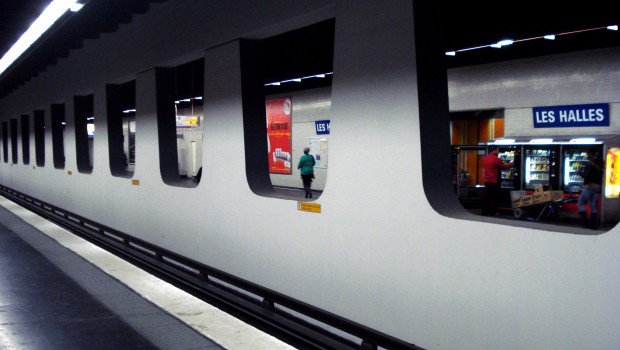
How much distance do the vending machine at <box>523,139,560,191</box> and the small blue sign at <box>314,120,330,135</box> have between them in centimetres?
769

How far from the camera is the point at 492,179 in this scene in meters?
12.5

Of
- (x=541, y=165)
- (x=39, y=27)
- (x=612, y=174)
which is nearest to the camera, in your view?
(x=39, y=27)

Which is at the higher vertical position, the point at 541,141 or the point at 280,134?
the point at 280,134

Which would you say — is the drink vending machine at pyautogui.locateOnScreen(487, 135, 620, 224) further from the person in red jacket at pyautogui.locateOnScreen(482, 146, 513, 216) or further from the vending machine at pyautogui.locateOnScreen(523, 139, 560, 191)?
the person in red jacket at pyautogui.locateOnScreen(482, 146, 513, 216)

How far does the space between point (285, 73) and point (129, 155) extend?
1952 cm

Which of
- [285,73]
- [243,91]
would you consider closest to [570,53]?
[285,73]

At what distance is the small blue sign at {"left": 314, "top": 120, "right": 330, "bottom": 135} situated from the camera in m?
19.2

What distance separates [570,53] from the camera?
39.9ft

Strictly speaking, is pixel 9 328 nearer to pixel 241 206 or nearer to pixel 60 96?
pixel 241 206

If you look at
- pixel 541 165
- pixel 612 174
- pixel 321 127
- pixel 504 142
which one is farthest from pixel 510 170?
pixel 321 127

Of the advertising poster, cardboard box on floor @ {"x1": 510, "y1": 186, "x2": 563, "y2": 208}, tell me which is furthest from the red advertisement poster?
the advertising poster

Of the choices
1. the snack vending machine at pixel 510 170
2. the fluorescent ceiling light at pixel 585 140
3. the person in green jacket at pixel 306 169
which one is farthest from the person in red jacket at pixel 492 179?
the person in green jacket at pixel 306 169

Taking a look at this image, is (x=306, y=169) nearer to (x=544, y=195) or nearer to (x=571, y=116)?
(x=544, y=195)

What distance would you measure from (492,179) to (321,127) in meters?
7.97
